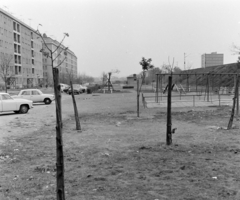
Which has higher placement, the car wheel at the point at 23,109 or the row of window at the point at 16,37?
the row of window at the point at 16,37

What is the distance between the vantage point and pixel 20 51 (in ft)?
240

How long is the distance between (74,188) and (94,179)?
1.59 feet

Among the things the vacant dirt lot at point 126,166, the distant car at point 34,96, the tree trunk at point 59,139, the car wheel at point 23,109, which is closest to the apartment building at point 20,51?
the distant car at point 34,96

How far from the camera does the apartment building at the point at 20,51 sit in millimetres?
62375

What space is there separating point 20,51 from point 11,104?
2442 inches

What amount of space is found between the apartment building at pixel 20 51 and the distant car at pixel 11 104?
41.3 metres

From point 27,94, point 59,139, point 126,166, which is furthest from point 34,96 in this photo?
point 59,139

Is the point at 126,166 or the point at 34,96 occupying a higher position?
the point at 34,96

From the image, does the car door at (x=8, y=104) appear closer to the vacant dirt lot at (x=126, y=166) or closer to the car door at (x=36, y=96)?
the vacant dirt lot at (x=126, y=166)

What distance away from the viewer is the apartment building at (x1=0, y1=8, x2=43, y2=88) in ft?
205

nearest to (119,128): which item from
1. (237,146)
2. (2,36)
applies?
(237,146)

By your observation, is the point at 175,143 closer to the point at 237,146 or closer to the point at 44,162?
the point at 237,146

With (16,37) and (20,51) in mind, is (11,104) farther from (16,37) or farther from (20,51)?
(20,51)

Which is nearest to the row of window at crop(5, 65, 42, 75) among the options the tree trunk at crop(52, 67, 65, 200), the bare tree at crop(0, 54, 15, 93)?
the bare tree at crop(0, 54, 15, 93)
